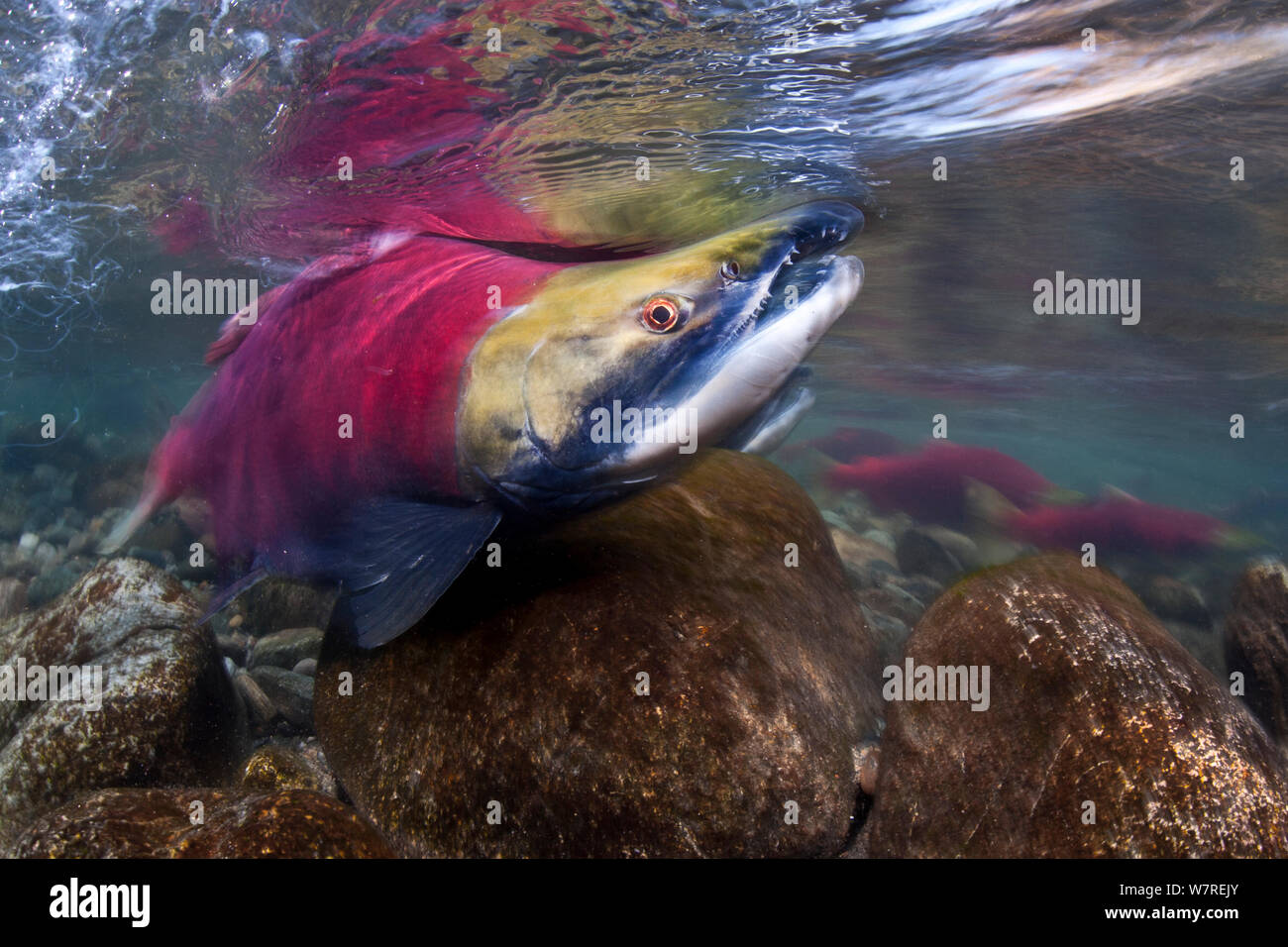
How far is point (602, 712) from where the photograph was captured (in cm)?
279

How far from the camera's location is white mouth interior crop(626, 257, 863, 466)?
2.12m

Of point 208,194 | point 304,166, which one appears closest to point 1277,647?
point 304,166

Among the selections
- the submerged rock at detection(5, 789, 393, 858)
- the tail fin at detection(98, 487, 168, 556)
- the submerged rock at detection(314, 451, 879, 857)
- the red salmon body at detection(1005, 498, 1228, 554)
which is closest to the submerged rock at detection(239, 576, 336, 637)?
the tail fin at detection(98, 487, 168, 556)

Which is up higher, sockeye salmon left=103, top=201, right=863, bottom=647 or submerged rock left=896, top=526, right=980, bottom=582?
sockeye salmon left=103, top=201, right=863, bottom=647

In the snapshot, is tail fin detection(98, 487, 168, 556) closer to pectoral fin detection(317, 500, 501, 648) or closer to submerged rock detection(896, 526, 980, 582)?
pectoral fin detection(317, 500, 501, 648)

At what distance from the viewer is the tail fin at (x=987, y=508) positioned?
13.4 meters

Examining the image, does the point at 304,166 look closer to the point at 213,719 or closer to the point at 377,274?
the point at 377,274

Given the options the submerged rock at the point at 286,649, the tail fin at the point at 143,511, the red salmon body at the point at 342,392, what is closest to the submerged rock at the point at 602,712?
the red salmon body at the point at 342,392

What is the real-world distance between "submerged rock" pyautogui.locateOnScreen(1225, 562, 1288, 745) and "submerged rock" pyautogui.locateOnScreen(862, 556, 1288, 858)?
8.43ft

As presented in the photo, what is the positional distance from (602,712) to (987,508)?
13400 millimetres

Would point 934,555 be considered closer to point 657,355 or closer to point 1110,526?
point 1110,526

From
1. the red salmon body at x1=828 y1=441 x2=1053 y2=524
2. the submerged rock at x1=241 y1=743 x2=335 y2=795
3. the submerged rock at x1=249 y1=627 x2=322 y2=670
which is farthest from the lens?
the red salmon body at x1=828 y1=441 x2=1053 y2=524

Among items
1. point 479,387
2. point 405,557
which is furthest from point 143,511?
point 479,387

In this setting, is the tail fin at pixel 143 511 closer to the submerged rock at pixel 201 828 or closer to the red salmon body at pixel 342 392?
the red salmon body at pixel 342 392
